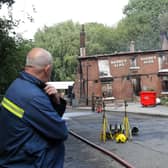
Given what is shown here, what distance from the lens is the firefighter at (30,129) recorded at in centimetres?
347

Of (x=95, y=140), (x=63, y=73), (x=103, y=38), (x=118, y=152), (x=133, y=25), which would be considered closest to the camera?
(x=118, y=152)

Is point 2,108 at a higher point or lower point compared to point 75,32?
lower

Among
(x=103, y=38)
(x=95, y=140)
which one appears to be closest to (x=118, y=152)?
(x=95, y=140)

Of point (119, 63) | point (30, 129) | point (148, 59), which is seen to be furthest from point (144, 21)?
point (30, 129)

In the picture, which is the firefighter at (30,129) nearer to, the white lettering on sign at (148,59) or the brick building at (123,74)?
the brick building at (123,74)

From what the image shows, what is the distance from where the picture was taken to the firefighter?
347 centimetres

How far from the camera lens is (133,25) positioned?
9975cm

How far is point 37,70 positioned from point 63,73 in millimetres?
76215

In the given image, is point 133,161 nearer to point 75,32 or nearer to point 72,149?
point 72,149

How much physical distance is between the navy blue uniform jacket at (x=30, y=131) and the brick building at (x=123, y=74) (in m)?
54.9

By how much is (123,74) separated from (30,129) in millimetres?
56909

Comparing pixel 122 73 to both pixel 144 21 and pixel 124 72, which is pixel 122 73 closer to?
pixel 124 72

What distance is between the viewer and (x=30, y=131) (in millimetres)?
3479

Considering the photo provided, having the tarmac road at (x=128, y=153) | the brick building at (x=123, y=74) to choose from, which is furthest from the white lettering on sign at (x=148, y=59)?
the tarmac road at (x=128, y=153)
